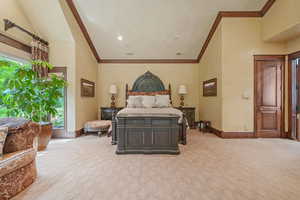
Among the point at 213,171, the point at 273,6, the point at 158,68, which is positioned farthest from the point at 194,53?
the point at 213,171

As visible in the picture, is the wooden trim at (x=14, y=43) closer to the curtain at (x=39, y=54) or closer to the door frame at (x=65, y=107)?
the curtain at (x=39, y=54)

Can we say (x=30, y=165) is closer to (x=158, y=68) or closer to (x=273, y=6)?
(x=158, y=68)

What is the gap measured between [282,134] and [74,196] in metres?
5.43

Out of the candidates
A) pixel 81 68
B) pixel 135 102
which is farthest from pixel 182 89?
pixel 81 68

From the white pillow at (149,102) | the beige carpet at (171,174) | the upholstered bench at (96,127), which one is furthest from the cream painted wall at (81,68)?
the white pillow at (149,102)

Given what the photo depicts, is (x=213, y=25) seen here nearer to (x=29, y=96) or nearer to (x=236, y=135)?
(x=236, y=135)

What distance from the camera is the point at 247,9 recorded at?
14.5ft

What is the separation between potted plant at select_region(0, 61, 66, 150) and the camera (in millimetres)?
3117

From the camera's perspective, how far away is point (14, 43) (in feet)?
11.9

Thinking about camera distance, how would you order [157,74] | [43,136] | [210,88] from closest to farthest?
[43,136] < [210,88] < [157,74]

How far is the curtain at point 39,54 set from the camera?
404cm

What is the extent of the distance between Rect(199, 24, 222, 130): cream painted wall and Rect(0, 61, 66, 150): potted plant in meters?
4.29

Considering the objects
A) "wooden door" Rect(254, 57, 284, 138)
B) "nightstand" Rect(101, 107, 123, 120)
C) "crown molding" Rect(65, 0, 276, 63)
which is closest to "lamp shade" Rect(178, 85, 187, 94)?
"crown molding" Rect(65, 0, 276, 63)

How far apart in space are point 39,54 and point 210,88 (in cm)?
516
